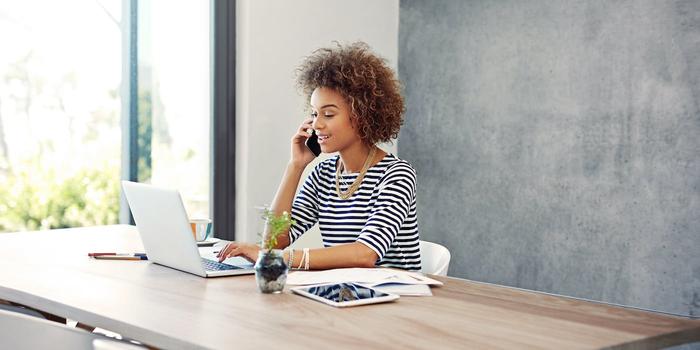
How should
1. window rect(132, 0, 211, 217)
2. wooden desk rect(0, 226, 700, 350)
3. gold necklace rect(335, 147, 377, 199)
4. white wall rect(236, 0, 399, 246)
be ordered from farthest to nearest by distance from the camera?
white wall rect(236, 0, 399, 246) → window rect(132, 0, 211, 217) → gold necklace rect(335, 147, 377, 199) → wooden desk rect(0, 226, 700, 350)

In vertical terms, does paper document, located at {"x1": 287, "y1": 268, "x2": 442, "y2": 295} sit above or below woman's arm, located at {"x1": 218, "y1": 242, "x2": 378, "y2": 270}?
below

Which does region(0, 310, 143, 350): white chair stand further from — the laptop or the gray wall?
the gray wall

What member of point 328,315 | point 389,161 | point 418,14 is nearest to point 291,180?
point 389,161

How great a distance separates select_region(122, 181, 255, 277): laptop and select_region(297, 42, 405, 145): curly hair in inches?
26.1

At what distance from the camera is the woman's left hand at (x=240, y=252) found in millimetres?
2304

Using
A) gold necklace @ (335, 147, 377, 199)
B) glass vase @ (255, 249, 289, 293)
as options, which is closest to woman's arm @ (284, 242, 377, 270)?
glass vase @ (255, 249, 289, 293)

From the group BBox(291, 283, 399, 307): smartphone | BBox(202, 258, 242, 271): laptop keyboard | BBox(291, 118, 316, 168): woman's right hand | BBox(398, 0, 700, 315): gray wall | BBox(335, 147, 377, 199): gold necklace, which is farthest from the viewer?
BBox(398, 0, 700, 315): gray wall

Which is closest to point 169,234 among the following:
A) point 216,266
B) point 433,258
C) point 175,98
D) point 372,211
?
point 216,266

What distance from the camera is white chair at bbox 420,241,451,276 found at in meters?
2.63

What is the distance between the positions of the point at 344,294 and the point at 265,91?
2.56 meters

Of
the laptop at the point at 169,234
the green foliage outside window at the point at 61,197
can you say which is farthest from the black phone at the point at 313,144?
the green foliage outside window at the point at 61,197

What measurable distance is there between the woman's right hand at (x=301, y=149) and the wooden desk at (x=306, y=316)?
33.2 inches

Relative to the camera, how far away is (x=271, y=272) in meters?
1.94

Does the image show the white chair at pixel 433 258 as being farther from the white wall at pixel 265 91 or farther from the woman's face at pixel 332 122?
the white wall at pixel 265 91
